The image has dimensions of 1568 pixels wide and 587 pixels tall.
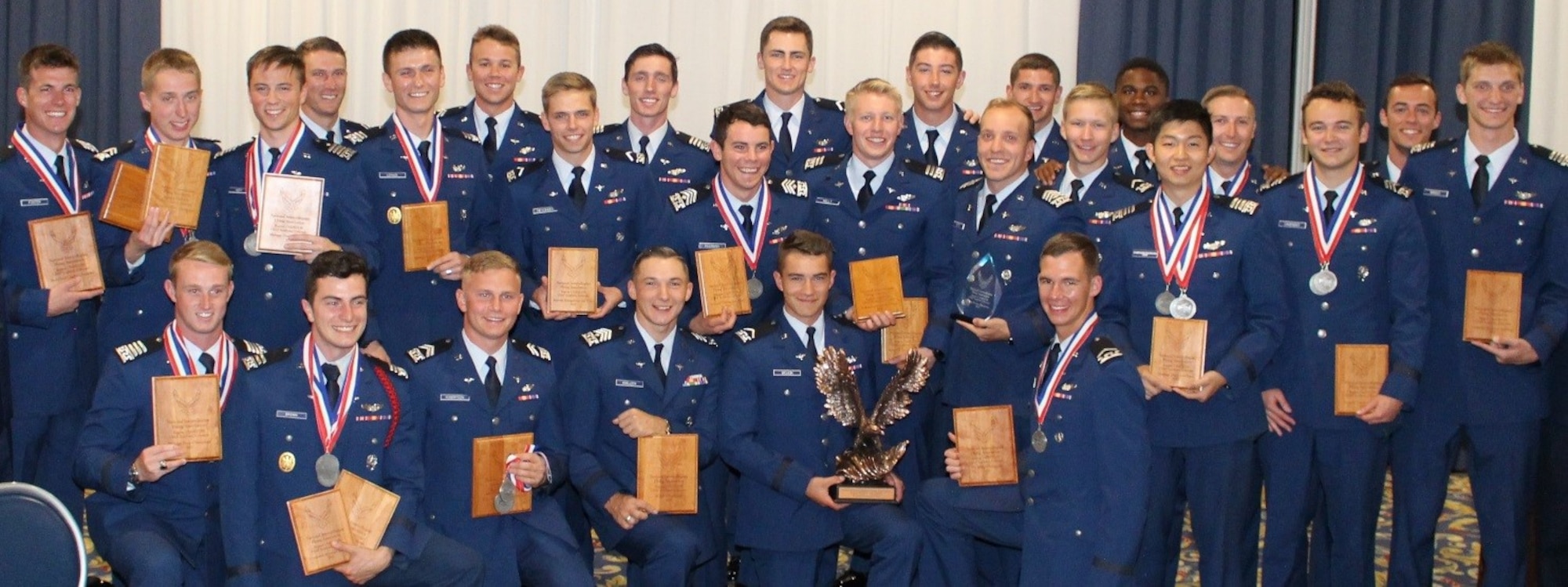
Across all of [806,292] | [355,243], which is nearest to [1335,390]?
[806,292]

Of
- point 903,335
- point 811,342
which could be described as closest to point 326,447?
point 811,342

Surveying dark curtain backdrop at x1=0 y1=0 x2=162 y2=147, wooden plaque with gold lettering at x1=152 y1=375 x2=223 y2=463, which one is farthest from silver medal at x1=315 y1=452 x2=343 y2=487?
dark curtain backdrop at x1=0 y1=0 x2=162 y2=147

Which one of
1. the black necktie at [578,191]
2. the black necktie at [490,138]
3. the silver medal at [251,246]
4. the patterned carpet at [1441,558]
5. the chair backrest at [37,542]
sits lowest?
the patterned carpet at [1441,558]

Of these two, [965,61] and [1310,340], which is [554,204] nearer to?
[1310,340]

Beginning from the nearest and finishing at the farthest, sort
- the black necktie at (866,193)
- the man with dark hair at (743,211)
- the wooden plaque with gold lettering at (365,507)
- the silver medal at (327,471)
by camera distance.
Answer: the wooden plaque with gold lettering at (365,507) → the silver medal at (327,471) → the man with dark hair at (743,211) → the black necktie at (866,193)

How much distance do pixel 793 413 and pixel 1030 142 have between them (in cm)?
144

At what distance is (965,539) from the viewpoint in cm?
580

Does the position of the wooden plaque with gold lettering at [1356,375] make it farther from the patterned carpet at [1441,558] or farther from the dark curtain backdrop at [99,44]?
the dark curtain backdrop at [99,44]

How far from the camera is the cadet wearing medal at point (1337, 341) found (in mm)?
5730

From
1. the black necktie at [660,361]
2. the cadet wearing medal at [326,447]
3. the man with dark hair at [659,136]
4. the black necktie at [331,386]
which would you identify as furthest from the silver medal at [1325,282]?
the black necktie at [331,386]

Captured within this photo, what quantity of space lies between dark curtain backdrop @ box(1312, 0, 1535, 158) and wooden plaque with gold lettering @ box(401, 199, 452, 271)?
17.7 ft

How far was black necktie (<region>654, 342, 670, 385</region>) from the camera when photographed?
596 centimetres

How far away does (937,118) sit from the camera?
7.15m

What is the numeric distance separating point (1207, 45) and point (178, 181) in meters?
5.75
